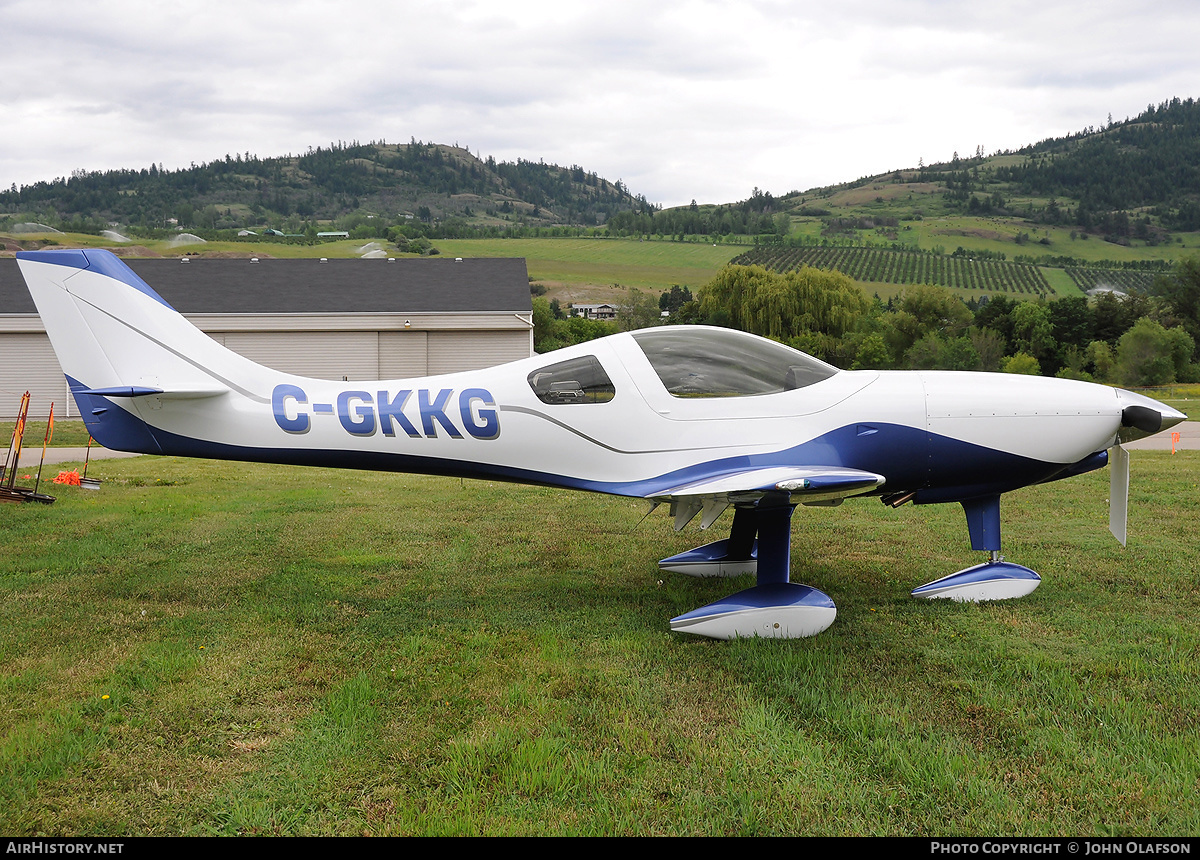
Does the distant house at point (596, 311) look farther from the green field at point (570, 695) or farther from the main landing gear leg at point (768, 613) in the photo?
the main landing gear leg at point (768, 613)

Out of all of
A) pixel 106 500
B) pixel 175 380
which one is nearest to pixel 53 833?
pixel 175 380

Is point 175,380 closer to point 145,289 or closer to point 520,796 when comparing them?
point 145,289

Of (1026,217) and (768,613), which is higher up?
(1026,217)

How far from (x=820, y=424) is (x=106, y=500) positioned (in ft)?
31.6

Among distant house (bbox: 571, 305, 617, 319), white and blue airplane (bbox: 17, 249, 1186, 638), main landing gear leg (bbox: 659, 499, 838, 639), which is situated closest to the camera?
main landing gear leg (bbox: 659, 499, 838, 639)

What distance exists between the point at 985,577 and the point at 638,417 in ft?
9.88

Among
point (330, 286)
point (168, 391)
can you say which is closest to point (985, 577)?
point (168, 391)

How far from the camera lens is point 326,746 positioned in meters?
3.71

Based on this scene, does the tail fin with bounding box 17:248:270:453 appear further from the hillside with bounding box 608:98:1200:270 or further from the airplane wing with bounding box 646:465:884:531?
the hillside with bounding box 608:98:1200:270

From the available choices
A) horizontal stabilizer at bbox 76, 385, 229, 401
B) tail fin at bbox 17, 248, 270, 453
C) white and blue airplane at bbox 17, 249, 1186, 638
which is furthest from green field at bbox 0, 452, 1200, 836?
horizontal stabilizer at bbox 76, 385, 229, 401

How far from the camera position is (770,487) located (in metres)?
4.81

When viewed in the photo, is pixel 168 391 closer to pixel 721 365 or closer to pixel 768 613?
pixel 721 365

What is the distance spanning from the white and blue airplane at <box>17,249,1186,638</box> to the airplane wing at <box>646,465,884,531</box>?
0.06 meters

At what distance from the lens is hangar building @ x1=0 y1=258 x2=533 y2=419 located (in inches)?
1148
